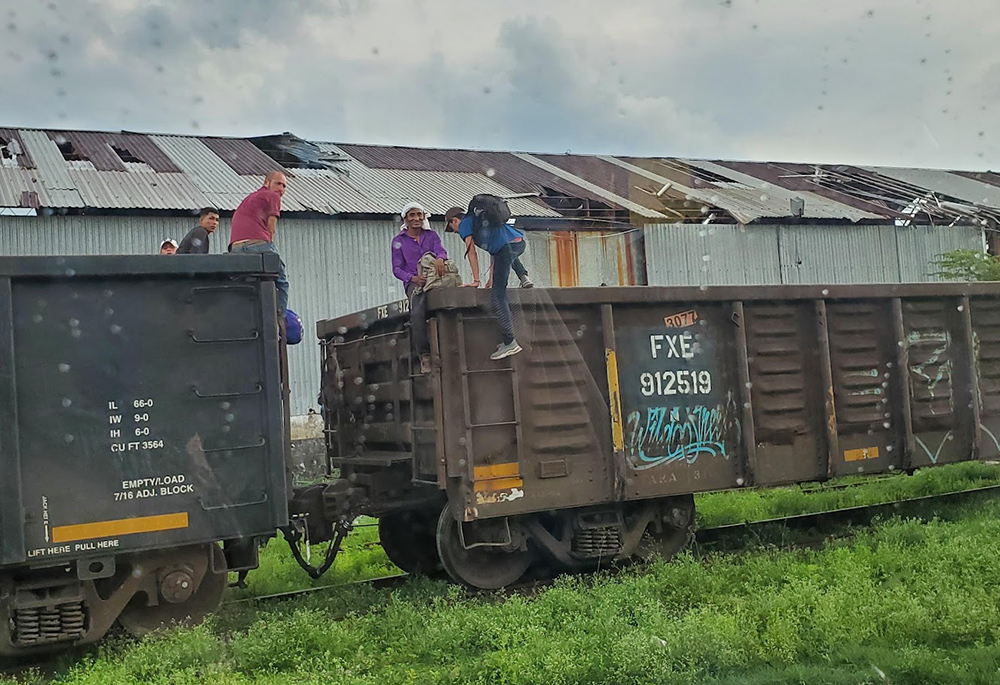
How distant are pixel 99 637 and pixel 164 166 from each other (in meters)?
13.6

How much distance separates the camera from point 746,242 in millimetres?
20375

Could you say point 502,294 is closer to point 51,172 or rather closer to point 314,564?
point 314,564

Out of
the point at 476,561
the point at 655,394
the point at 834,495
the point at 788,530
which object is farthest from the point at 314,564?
the point at 834,495

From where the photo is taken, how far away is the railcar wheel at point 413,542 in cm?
880

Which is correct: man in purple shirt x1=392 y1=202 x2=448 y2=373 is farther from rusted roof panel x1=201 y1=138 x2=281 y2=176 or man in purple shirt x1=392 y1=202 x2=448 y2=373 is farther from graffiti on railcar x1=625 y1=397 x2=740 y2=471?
rusted roof panel x1=201 y1=138 x2=281 y2=176

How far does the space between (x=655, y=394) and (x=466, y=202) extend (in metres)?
11.0

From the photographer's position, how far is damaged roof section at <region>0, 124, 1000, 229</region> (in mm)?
16422

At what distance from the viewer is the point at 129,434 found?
620 centimetres

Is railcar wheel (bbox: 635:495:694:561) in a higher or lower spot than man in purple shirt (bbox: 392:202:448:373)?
lower

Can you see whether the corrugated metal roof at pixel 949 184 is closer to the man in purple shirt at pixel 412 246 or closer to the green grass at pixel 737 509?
the green grass at pixel 737 509

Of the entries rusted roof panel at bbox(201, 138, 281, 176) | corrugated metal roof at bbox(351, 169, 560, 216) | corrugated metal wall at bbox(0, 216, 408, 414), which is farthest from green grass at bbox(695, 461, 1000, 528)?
rusted roof panel at bbox(201, 138, 281, 176)

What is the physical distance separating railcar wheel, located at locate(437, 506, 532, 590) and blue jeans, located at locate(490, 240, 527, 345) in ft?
5.01

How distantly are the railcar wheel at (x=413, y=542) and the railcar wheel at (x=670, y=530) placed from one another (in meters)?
1.97

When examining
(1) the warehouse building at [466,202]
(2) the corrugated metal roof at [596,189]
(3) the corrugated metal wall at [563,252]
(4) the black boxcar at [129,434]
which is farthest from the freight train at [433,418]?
(2) the corrugated metal roof at [596,189]
